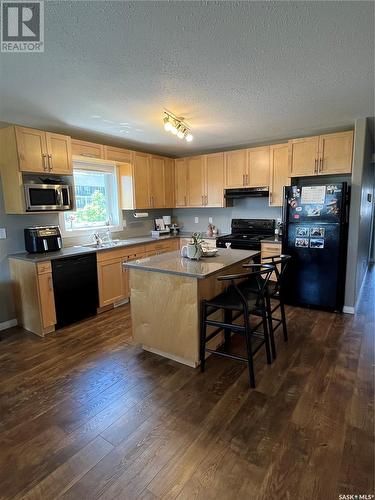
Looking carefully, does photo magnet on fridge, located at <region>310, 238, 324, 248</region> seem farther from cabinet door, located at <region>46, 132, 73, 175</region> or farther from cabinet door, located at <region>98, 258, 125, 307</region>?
cabinet door, located at <region>46, 132, 73, 175</region>

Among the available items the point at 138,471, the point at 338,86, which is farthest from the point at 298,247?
the point at 138,471

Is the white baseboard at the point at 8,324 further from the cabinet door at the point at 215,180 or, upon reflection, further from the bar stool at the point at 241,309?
the cabinet door at the point at 215,180

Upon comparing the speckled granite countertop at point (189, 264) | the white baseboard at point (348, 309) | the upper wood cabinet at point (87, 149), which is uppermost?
the upper wood cabinet at point (87, 149)

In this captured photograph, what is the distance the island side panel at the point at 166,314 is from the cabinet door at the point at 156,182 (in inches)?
99.7

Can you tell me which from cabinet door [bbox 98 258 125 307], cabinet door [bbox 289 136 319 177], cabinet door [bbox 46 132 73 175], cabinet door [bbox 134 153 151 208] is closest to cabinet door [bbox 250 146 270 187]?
cabinet door [bbox 289 136 319 177]

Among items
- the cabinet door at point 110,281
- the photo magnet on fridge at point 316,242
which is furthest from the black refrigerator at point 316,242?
the cabinet door at point 110,281

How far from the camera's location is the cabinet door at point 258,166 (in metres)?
4.34

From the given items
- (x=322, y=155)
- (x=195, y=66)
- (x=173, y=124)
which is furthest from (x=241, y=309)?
(x=322, y=155)

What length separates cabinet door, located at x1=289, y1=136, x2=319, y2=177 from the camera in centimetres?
377

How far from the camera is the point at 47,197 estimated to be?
11.2 ft

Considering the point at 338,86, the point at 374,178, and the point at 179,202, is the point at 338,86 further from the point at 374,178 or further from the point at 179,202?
the point at 374,178

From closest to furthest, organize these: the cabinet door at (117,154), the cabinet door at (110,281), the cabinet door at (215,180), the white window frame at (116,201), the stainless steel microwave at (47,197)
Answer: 1. the stainless steel microwave at (47,197)
2. the cabinet door at (110,281)
3. the white window frame at (116,201)
4. the cabinet door at (117,154)
5. the cabinet door at (215,180)

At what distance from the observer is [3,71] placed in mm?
2045

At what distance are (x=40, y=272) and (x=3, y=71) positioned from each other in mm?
1906
